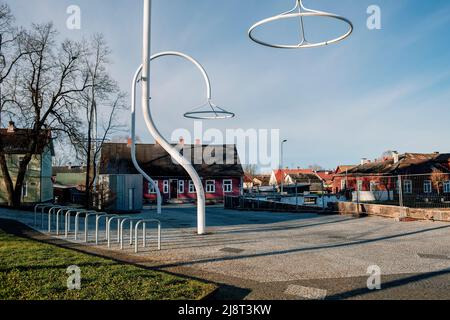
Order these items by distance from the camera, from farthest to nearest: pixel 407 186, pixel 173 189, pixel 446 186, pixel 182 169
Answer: pixel 182 169
pixel 173 189
pixel 446 186
pixel 407 186

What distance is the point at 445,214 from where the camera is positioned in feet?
50.3

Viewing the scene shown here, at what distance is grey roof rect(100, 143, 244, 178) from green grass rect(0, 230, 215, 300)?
37.3 meters

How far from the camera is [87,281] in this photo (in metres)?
6.44

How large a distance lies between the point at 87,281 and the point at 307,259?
487 cm

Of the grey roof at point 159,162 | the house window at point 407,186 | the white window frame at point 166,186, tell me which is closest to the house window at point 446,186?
the house window at point 407,186

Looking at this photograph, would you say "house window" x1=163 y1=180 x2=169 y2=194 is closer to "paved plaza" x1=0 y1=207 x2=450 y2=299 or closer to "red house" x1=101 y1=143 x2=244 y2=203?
"red house" x1=101 y1=143 x2=244 y2=203

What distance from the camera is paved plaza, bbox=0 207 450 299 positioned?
20.6 ft

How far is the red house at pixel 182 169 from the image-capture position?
45719 mm

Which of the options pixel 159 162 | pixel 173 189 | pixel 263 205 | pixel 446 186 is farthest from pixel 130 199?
pixel 159 162

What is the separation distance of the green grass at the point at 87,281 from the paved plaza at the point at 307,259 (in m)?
0.67
